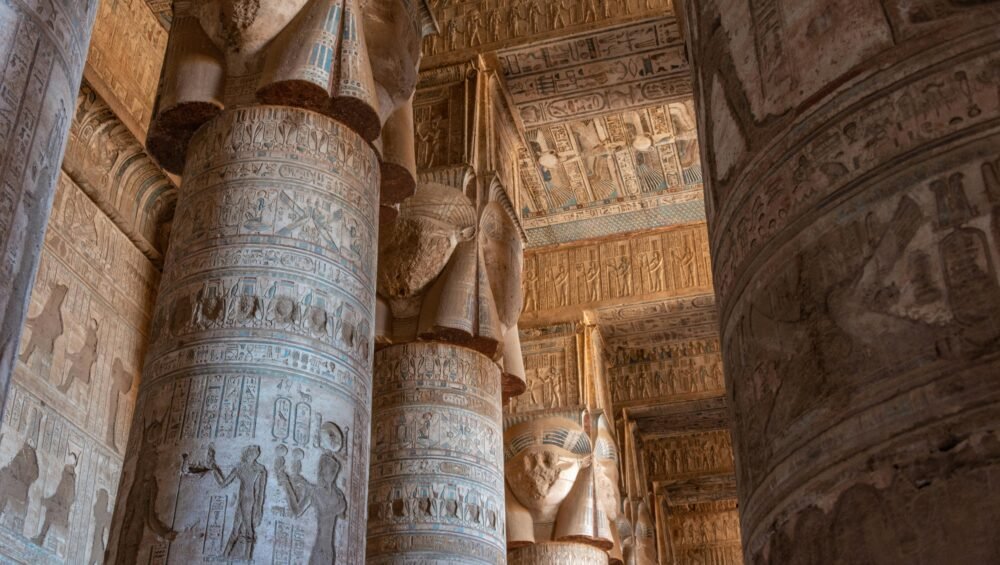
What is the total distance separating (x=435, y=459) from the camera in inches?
252

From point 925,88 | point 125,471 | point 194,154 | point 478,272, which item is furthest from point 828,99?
point 478,272

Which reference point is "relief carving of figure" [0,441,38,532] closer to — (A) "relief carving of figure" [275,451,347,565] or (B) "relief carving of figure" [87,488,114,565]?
(B) "relief carving of figure" [87,488,114,565]

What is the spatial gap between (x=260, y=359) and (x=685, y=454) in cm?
1081

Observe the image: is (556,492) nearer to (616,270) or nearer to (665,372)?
(616,270)

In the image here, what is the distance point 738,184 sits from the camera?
2338 mm

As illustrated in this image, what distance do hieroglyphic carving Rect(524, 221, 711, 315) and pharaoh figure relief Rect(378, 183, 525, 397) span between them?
3.91m

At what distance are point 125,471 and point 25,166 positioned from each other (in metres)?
2.40

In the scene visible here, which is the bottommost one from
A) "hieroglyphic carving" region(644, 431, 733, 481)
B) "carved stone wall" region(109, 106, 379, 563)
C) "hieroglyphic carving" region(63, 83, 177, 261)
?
"carved stone wall" region(109, 106, 379, 563)

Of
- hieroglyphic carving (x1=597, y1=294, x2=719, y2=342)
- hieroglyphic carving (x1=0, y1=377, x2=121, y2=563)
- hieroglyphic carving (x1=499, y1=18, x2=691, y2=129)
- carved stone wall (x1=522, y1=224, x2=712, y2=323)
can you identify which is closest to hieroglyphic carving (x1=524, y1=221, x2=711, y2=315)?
carved stone wall (x1=522, y1=224, x2=712, y2=323)

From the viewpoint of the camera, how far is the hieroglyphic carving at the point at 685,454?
A: 1438 centimetres

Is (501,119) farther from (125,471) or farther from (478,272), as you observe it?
(125,471)

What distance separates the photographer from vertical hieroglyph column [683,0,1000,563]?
1.59m

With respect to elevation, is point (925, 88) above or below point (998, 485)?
above

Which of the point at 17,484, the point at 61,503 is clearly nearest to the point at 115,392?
the point at 61,503
